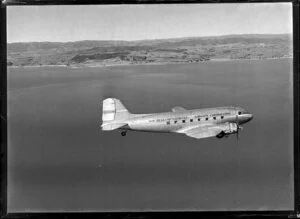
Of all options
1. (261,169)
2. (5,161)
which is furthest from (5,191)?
(261,169)

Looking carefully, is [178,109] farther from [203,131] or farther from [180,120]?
[203,131]

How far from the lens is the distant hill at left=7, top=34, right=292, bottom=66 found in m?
5.59

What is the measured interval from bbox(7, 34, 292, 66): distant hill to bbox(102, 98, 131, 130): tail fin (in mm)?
544

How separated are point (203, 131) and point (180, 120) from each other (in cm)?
34

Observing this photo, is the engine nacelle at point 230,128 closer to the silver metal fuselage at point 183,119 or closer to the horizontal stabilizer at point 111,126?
the silver metal fuselage at point 183,119

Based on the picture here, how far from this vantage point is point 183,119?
5.64 metres

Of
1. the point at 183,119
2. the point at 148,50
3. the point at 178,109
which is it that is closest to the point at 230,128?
the point at 183,119

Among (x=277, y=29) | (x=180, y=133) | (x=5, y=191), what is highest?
(x=277, y=29)

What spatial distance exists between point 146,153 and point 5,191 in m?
1.90

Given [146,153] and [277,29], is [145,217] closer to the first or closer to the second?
[146,153]

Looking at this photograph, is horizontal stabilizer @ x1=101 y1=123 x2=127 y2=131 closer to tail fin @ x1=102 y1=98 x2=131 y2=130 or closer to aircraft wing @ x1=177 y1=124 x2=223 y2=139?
tail fin @ x1=102 y1=98 x2=131 y2=130

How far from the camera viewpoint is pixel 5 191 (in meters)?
5.53

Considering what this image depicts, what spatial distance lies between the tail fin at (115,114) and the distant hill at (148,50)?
1.78 ft

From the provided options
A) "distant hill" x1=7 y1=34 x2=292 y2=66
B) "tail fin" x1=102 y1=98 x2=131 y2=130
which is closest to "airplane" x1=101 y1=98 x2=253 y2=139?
"tail fin" x1=102 y1=98 x2=131 y2=130
